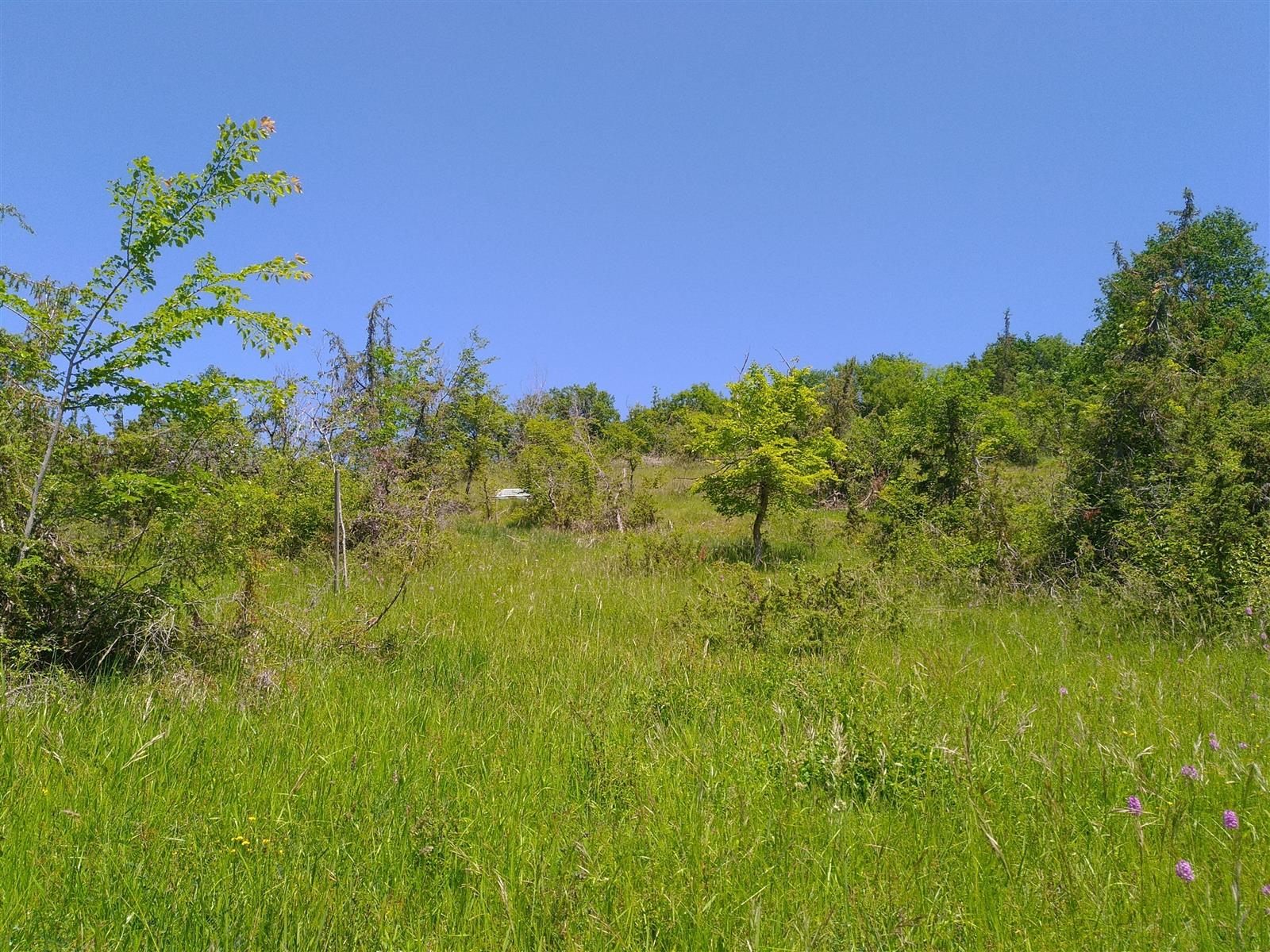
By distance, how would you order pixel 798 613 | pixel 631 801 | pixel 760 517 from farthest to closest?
pixel 760 517 < pixel 798 613 < pixel 631 801

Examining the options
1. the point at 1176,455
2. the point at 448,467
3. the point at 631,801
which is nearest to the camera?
the point at 631,801

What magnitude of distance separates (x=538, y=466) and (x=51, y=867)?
15135 millimetres

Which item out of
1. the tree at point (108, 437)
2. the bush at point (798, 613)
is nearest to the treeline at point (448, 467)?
the tree at point (108, 437)

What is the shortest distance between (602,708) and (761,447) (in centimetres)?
673

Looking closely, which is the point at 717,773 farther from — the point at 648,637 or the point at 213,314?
the point at 213,314

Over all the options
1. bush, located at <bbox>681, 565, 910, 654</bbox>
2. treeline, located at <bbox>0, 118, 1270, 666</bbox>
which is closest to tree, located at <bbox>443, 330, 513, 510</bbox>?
treeline, located at <bbox>0, 118, 1270, 666</bbox>

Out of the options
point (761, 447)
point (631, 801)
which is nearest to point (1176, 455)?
point (761, 447)

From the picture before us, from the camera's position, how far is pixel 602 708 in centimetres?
372

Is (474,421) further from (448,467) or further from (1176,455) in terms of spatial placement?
(1176,455)

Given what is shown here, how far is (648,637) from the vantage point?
554 cm

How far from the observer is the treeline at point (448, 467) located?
3789 mm

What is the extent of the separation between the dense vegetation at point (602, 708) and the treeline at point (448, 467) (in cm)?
4

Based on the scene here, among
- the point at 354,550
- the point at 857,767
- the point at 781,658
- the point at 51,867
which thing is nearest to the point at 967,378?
the point at 781,658

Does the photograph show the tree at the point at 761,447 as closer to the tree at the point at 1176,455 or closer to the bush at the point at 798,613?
the tree at the point at 1176,455
